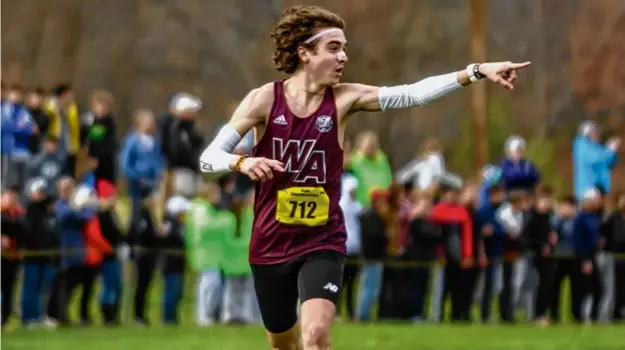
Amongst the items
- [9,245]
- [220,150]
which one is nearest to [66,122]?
[9,245]

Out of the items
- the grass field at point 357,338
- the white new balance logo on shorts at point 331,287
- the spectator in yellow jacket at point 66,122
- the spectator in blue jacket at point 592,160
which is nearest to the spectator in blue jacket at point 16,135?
the spectator in yellow jacket at point 66,122

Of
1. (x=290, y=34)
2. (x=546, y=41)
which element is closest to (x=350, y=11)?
(x=546, y=41)

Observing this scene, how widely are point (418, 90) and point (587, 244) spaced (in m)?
11.8

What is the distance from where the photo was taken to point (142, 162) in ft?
76.8

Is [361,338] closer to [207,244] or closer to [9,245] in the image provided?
[207,244]

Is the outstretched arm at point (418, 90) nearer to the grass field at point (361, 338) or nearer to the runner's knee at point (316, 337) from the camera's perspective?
the runner's knee at point (316, 337)

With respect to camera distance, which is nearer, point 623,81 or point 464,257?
point 464,257

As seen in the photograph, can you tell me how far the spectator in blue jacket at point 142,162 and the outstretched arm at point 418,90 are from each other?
10.8m

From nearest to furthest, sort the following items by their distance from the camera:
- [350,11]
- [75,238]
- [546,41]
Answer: [75,238] < [350,11] < [546,41]

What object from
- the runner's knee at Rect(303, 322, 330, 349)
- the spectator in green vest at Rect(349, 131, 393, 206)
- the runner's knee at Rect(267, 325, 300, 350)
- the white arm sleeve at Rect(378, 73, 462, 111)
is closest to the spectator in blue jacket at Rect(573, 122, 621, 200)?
the spectator in green vest at Rect(349, 131, 393, 206)

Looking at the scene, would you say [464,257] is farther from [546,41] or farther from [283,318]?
[546,41]

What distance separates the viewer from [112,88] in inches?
1775

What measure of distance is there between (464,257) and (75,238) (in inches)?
187

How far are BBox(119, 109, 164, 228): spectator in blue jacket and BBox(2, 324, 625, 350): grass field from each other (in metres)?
2.12
